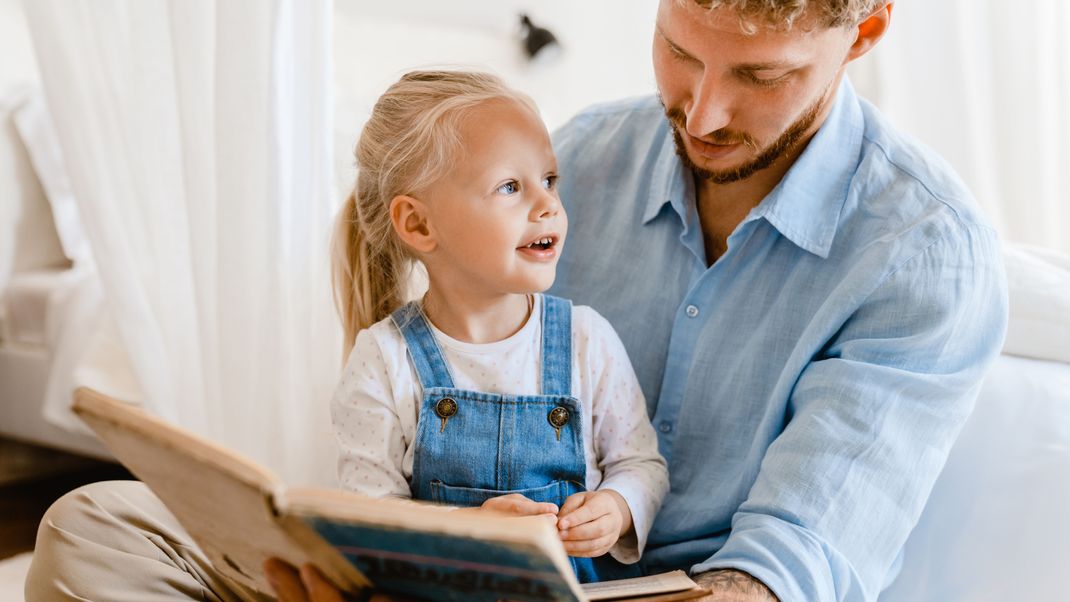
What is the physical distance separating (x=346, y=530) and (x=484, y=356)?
0.46 metres

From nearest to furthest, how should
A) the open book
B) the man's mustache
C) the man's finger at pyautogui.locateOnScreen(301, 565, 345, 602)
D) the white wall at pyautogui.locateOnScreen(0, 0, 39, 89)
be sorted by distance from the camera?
1. the open book
2. the man's finger at pyautogui.locateOnScreen(301, 565, 345, 602)
3. the man's mustache
4. the white wall at pyautogui.locateOnScreen(0, 0, 39, 89)

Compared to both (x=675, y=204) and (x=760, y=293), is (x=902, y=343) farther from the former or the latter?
(x=675, y=204)

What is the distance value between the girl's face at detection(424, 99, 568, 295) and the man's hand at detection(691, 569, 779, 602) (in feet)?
1.19

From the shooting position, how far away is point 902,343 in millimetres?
1155

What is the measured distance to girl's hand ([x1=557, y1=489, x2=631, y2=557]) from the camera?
1120 millimetres

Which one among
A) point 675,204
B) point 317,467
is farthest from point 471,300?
point 317,467

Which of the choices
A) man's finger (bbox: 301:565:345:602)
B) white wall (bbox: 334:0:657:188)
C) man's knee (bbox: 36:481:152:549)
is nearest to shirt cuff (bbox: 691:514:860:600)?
man's finger (bbox: 301:565:345:602)

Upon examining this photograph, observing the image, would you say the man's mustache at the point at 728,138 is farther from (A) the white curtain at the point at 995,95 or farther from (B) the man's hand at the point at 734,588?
(A) the white curtain at the point at 995,95

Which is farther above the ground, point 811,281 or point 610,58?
point 610,58

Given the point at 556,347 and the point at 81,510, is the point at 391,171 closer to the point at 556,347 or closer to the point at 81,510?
the point at 556,347

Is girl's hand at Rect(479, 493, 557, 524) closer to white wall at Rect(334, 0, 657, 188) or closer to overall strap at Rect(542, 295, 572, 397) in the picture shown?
overall strap at Rect(542, 295, 572, 397)

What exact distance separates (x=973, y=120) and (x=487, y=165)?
138 cm

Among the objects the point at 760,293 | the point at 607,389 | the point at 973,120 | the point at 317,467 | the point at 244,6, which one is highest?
the point at 244,6

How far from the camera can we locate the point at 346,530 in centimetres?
81
